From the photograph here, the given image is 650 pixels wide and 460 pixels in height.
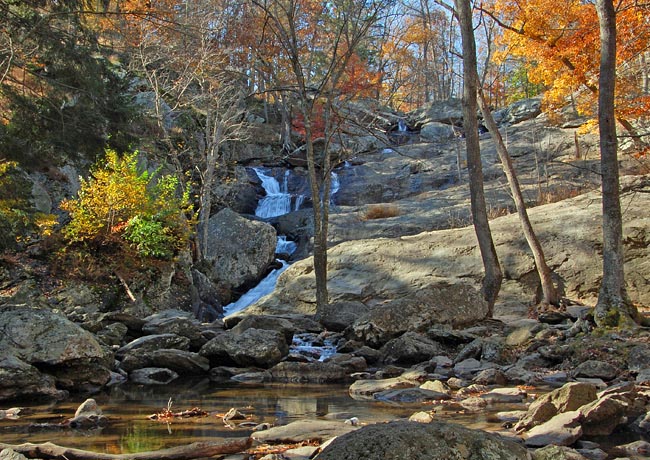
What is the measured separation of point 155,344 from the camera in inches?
333

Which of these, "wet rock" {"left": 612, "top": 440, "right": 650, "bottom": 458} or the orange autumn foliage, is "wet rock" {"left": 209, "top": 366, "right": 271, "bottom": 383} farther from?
the orange autumn foliage

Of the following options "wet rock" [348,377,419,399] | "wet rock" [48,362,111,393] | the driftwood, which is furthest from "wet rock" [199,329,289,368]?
the driftwood

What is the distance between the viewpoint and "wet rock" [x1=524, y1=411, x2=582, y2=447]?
398 cm

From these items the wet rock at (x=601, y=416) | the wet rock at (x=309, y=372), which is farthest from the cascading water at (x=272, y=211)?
the wet rock at (x=601, y=416)

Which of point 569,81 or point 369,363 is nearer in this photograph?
point 369,363

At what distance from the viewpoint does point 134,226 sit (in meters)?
13.6

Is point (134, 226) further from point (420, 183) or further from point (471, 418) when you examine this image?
point (420, 183)

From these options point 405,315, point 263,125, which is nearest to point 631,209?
point 405,315

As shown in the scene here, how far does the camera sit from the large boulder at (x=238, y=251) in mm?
17406

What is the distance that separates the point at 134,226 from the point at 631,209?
434 inches

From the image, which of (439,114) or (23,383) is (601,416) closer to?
(23,383)

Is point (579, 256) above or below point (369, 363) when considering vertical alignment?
above

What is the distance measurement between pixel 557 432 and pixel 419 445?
179 centimetres

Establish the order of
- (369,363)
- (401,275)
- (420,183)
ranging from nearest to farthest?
(369,363) < (401,275) < (420,183)
